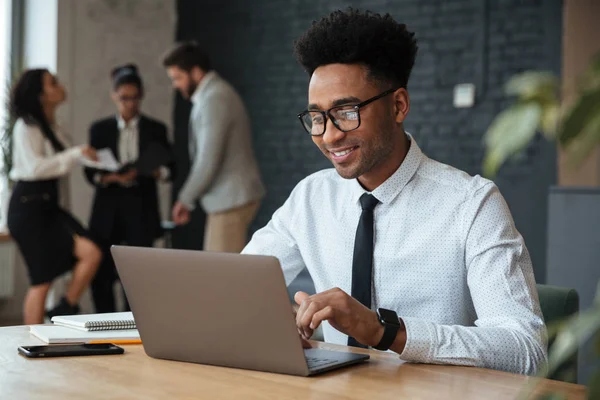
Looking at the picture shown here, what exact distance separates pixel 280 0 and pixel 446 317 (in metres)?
4.98

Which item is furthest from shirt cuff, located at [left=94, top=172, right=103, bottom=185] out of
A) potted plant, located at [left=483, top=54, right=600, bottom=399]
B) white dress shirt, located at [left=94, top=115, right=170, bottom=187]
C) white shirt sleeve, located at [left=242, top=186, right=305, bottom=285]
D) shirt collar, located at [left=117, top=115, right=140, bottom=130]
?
potted plant, located at [left=483, top=54, right=600, bottom=399]

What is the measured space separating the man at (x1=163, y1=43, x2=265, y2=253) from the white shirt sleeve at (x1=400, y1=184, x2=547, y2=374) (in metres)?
3.31

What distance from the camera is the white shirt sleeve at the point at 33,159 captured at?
461 centimetres

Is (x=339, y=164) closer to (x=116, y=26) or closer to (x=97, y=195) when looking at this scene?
(x=97, y=195)

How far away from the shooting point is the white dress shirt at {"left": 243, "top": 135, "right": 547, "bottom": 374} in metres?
1.48

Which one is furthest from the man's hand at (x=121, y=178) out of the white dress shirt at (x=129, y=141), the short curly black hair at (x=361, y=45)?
the short curly black hair at (x=361, y=45)

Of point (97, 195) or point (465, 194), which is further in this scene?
point (97, 195)

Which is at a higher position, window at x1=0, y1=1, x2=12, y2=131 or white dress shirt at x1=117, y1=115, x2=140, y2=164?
window at x1=0, y1=1, x2=12, y2=131

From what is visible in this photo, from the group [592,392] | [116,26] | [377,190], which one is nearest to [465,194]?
[377,190]

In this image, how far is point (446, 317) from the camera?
5.82ft

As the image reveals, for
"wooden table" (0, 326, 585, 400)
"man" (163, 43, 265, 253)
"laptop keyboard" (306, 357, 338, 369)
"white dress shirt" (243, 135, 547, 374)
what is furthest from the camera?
"man" (163, 43, 265, 253)

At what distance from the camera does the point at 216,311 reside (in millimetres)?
1354

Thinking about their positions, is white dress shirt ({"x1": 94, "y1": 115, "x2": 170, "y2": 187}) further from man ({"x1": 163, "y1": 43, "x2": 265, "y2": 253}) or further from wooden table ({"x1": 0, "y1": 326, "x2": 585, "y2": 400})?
wooden table ({"x1": 0, "y1": 326, "x2": 585, "y2": 400})

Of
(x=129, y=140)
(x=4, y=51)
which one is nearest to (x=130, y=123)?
(x=129, y=140)
